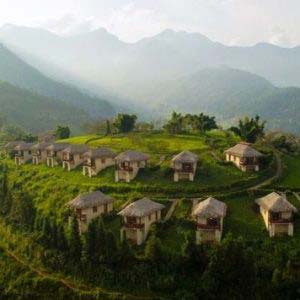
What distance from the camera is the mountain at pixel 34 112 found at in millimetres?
157250

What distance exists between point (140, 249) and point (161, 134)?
42238 millimetres

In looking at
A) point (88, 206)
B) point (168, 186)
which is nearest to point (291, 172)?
point (168, 186)

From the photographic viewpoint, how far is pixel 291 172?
2340 inches

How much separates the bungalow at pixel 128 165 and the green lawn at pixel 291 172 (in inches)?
670

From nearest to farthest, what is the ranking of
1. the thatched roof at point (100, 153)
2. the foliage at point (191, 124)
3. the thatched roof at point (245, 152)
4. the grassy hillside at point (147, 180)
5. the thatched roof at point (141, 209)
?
the thatched roof at point (141, 209)
the grassy hillside at point (147, 180)
the thatched roof at point (245, 152)
the thatched roof at point (100, 153)
the foliage at point (191, 124)

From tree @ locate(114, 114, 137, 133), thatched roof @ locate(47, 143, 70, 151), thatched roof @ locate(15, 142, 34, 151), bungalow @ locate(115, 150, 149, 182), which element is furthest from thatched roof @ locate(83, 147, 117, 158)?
tree @ locate(114, 114, 137, 133)

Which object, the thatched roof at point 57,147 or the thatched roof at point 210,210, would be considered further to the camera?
the thatched roof at point 57,147

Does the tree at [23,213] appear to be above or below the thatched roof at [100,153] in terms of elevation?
below

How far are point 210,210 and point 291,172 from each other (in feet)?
67.9

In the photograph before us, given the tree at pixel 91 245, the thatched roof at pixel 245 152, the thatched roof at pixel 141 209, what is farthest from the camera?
the thatched roof at pixel 245 152

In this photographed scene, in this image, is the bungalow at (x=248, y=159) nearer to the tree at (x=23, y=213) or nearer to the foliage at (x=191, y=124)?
the tree at (x=23, y=213)

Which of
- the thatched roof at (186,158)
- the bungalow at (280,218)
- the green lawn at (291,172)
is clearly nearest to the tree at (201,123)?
the green lawn at (291,172)

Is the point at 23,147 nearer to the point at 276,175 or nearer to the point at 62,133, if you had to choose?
the point at 62,133

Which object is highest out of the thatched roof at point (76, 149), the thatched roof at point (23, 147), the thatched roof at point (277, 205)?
the thatched roof at point (76, 149)
